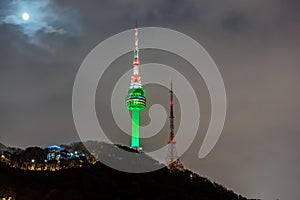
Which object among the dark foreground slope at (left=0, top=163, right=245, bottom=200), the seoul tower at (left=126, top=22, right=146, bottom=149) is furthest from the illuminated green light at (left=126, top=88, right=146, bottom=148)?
the dark foreground slope at (left=0, top=163, right=245, bottom=200)

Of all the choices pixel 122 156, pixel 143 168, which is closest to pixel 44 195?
pixel 143 168

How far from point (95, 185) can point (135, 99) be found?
87912 mm

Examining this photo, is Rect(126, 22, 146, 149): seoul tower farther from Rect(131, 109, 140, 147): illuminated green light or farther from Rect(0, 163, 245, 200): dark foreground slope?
Rect(0, 163, 245, 200): dark foreground slope

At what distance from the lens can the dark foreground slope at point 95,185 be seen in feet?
234

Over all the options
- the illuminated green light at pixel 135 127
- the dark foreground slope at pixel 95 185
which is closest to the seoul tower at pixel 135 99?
the illuminated green light at pixel 135 127

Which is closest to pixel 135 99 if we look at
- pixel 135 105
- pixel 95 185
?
pixel 135 105

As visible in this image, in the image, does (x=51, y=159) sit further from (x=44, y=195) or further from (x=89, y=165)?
(x=44, y=195)

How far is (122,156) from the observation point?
4624 inches

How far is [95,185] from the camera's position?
261 feet

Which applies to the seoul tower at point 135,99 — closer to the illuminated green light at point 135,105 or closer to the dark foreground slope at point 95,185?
the illuminated green light at point 135,105

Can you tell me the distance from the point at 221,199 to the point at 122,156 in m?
31.6

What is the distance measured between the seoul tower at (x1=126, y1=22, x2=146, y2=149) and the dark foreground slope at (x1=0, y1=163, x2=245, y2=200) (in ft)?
215

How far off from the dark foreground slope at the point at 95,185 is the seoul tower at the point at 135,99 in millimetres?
65536

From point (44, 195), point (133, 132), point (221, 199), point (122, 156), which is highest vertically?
point (133, 132)
